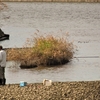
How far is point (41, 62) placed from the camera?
2203 cm

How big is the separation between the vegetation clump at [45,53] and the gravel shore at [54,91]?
5.76m

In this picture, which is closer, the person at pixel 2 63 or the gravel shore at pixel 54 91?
the gravel shore at pixel 54 91

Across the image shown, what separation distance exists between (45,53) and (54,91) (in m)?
7.24

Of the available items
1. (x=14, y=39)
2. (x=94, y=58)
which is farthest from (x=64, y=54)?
(x=14, y=39)

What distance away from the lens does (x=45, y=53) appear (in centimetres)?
2212

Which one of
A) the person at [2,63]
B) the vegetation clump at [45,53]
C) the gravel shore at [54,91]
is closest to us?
the gravel shore at [54,91]

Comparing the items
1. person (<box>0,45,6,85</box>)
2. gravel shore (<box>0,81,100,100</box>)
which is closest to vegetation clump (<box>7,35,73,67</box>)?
person (<box>0,45,6,85</box>)

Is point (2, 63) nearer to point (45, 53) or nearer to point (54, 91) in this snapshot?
point (54, 91)

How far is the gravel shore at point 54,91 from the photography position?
14.2 meters

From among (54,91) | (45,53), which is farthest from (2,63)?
(45,53)

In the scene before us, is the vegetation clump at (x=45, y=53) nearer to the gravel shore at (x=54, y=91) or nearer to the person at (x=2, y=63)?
the person at (x=2, y=63)

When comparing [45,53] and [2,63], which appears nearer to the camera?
[2,63]

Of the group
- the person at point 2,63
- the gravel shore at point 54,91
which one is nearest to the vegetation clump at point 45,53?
the person at point 2,63

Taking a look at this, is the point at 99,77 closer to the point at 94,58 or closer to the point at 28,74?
the point at 28,74
